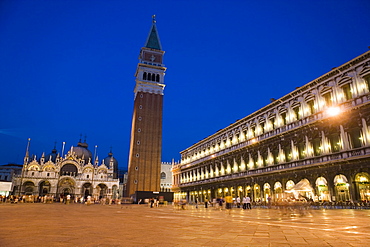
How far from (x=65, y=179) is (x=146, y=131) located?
1211 inches

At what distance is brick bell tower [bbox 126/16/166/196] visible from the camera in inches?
2559

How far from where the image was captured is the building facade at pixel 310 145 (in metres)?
22.9

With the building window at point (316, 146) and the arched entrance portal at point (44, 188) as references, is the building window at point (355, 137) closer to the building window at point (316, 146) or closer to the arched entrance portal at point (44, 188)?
the building window at point (316, 146)

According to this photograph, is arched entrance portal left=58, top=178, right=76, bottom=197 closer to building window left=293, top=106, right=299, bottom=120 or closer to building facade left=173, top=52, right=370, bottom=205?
building facade left=173, top=52, right=370, bottom=205

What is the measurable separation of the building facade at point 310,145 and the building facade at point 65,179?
48.3 meters

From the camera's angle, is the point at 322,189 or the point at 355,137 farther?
the point at 322,189

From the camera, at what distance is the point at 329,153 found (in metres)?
25.3

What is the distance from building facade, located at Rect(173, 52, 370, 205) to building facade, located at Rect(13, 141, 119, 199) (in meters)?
48.3

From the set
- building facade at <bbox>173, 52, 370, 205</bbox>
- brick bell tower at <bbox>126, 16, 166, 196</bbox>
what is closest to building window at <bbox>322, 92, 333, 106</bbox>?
building facade at <bbox>173, 52, 370, 205</bbox>

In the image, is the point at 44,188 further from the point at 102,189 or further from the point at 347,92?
the point at 347,92

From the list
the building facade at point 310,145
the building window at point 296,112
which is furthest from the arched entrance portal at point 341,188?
the building window at point 296,112

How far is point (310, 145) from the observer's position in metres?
27.6

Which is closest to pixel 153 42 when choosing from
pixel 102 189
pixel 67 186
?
pixel 102 189

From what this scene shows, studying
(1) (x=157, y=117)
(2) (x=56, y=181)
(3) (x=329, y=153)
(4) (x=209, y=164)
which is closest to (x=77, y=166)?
(2) (x=56, y=181)
